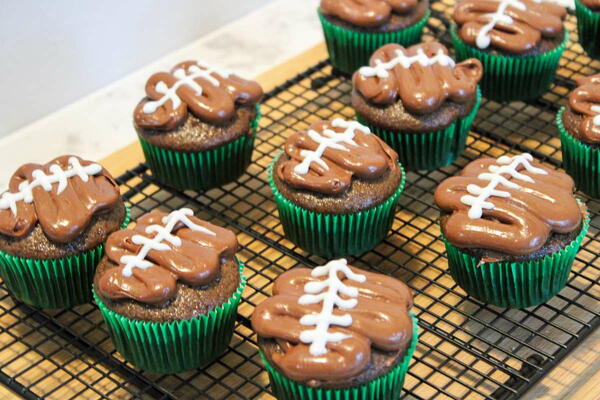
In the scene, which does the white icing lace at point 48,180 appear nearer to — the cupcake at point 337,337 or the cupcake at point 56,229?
the cupcake at point 56,229

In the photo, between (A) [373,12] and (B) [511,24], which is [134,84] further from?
(B) [511,24]

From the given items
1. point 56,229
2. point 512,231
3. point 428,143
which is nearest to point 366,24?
point 428,143

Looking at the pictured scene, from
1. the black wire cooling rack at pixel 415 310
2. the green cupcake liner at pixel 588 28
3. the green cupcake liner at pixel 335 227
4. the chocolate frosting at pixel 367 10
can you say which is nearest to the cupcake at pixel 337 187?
the green cupcake liner at pixel 335 227

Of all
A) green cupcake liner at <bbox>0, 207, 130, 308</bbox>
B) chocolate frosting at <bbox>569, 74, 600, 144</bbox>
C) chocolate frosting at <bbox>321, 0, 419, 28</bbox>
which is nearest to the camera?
green cupcake liner at <bbox>0, 207, 130, 308</bbox>

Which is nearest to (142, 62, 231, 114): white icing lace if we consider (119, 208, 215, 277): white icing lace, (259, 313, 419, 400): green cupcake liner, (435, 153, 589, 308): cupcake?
(119, 208, 215, 277): white icing lace

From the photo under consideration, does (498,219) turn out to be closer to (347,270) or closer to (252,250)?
(347,270)

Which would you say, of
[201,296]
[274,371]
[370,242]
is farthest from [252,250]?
[274,371]

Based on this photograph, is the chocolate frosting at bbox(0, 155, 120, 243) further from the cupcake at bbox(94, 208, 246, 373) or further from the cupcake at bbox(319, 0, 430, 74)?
the cupcake at bbox(319, 0, 430, 74)
